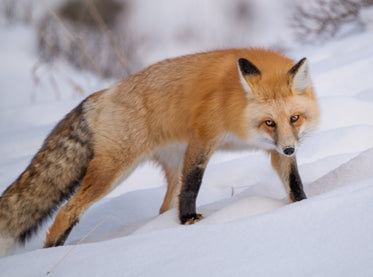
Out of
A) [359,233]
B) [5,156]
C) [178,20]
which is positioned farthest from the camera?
[178,20]

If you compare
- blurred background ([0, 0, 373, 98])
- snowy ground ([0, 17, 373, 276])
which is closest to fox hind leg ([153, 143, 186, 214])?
snowy ground ([0, 17, 373, 276])

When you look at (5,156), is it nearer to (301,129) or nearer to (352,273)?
(301,129)

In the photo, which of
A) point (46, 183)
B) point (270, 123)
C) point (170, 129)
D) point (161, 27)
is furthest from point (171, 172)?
point (161, 27)

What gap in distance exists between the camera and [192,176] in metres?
1.98

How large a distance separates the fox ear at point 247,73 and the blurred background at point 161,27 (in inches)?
138

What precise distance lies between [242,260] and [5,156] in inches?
122

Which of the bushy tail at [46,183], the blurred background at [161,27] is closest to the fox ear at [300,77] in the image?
the bushy tail at [46,183]

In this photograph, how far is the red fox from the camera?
72.6 inches

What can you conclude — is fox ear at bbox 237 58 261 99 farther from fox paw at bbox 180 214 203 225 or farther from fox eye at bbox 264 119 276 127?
fox paw at bbox 180 214 203 225

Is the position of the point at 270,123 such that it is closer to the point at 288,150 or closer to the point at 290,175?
the point at 288,150

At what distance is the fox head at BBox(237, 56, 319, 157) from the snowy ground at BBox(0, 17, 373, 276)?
0.25 m

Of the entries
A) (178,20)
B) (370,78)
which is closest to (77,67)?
(178,20)

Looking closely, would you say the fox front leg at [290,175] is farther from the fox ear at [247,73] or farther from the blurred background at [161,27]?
the blurred background at [161,27]

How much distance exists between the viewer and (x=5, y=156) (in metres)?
3.67
